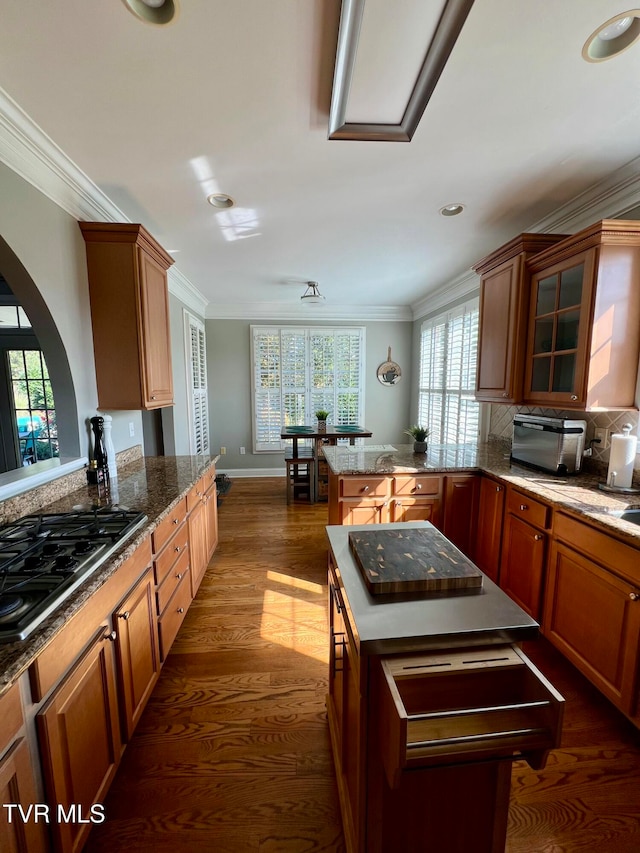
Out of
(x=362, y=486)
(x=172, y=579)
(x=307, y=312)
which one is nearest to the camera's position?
(x=172, y=579)

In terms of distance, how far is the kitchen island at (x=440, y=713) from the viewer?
2.45ft

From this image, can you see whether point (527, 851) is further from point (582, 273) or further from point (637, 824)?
point (582, 273)

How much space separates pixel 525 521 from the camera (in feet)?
6.73

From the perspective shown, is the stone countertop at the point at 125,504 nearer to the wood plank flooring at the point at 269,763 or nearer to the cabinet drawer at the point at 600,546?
the wood plank flooring at the point at 269,763

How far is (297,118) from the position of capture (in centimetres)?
153

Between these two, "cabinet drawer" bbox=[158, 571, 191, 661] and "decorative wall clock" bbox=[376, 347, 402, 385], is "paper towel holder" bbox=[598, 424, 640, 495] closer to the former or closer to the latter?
"cabinet drawer" bbox=[158, 571, 191, 661]

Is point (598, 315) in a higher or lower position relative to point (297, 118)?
lower

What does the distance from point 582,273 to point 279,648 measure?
2818 mm

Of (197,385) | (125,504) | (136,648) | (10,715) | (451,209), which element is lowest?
(136,648)

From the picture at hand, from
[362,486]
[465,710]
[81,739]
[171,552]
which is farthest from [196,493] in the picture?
[465,710]

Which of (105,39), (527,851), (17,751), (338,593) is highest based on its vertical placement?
(105,39)

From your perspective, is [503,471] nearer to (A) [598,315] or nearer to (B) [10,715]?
(A) [598,315]

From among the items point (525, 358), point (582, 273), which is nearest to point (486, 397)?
point (525, 358)

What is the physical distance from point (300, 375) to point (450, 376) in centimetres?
226
